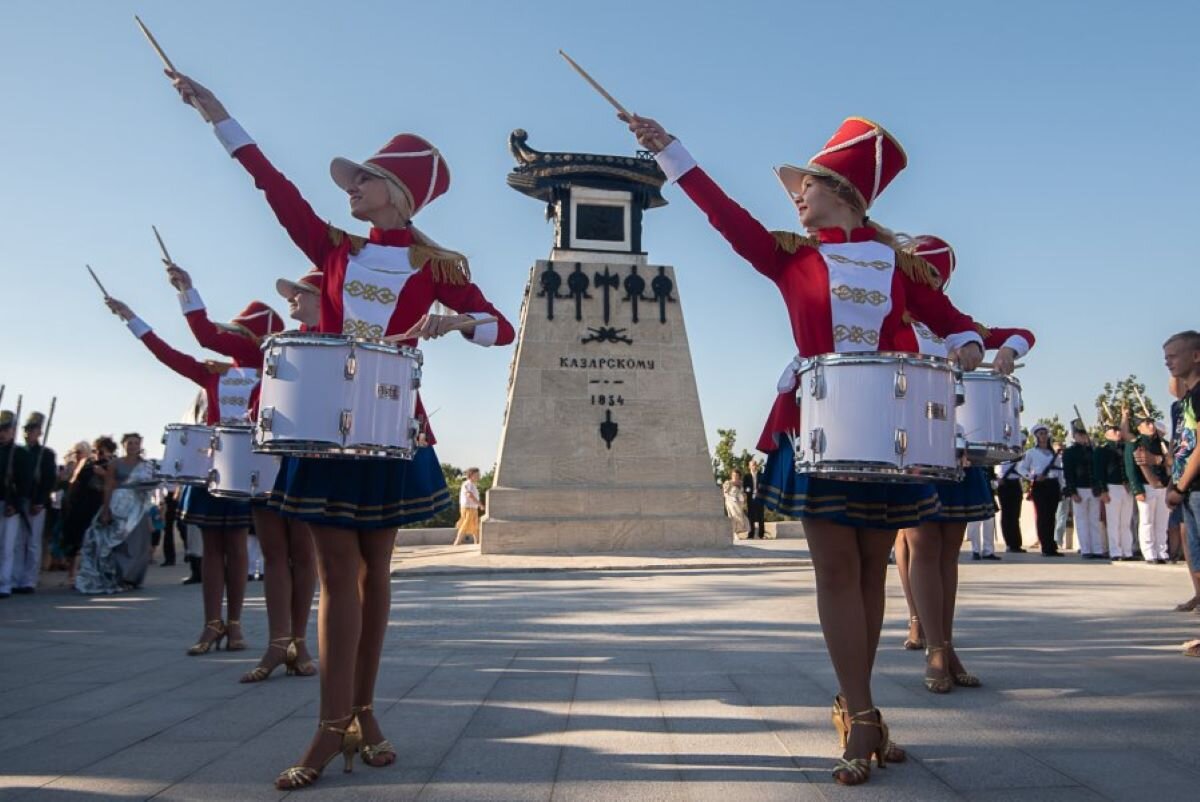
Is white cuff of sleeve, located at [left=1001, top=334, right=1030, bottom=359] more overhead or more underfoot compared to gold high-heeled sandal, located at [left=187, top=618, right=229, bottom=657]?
more overhead

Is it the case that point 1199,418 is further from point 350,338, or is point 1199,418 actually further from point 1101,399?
point 1101,399

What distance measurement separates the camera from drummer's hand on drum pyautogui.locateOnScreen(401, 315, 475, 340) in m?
3.46

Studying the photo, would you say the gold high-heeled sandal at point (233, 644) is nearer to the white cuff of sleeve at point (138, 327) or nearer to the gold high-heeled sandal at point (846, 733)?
the white cuff of sleeve at point (138, 327)

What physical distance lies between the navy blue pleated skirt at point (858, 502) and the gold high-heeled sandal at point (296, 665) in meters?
3.07

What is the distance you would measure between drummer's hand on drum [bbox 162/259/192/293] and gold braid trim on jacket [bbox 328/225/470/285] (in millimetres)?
2860

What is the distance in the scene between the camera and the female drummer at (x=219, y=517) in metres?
5.99

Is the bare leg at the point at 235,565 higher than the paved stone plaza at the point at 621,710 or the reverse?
higher

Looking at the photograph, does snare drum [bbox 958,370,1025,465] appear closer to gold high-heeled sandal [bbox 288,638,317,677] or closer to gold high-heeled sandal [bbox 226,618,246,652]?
gold high-heeled sandal [bbox 288,638,317,677]

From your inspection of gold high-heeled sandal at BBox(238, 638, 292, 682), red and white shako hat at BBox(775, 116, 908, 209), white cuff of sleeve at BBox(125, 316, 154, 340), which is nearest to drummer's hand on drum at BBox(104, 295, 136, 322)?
white cuff of sleeve at BBox(125, 316, 154, 340)

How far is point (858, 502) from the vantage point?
10.8 feet

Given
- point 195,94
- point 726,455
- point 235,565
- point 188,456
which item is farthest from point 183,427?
point 726,455

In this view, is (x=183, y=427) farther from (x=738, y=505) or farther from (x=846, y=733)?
(x=738, y=505)

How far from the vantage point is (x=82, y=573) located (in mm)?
10969

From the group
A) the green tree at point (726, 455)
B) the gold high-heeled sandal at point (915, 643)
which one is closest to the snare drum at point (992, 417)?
the gold high-heeled sandal at point (915, 643)
